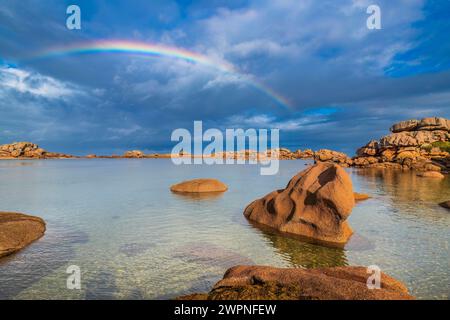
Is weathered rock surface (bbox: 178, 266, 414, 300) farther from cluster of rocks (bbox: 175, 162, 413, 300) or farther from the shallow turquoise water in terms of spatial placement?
the shallow turquoise water

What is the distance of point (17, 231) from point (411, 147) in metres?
107

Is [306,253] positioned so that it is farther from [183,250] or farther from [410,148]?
[410,148]

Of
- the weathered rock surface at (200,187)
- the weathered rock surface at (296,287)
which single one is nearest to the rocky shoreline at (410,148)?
the weathered rock surface at (200,187)

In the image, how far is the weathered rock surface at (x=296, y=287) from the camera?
6.83m

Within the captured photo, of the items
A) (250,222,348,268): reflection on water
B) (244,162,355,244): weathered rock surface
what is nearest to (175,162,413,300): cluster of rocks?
(244,162,355,244): weathered rock surface

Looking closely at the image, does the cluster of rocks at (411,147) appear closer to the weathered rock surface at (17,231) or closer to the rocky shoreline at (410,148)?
the rocky shoreline at (410,148)

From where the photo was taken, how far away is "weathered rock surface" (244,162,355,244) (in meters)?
16.7

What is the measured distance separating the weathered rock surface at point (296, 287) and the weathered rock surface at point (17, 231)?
11.7 meters

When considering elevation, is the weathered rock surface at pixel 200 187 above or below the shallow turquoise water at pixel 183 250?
above

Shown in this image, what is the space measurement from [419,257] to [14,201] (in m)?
34.7

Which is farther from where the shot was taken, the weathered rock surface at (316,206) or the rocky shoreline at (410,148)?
the rocky shoreline at (410,148)

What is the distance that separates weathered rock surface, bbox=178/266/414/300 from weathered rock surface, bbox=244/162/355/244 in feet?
26.5

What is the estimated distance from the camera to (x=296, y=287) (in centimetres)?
743
